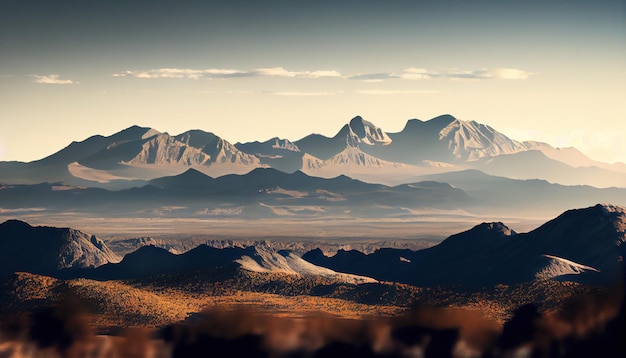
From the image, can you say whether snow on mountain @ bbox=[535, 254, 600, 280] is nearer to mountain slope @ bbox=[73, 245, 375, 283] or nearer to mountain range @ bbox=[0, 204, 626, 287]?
mountain range @ bbox=[0, 204, 626, 287]

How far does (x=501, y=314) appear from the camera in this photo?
11544cm

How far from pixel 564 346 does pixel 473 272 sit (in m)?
93.5

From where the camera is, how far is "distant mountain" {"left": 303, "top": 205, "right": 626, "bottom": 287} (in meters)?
143

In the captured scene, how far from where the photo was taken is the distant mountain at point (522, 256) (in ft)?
469

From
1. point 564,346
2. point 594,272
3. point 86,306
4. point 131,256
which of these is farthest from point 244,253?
point 564,346

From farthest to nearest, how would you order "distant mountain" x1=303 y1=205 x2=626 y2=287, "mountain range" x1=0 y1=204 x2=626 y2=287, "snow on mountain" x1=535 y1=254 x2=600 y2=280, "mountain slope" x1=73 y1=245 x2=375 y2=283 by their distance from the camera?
"mountain slope" x1=73 y1=245 x2=375 y2=283 < "mountain range" x1=0 y1=204 x2=626 y2=287 < "distant mountain" x1=303 y1=205 x2=626 y2=287 < "snow on mountain" x1=535 y1=254 x2=600 y2=280

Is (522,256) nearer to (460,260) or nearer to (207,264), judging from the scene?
(460,260)

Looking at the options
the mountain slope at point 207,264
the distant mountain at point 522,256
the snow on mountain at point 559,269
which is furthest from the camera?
the mountain slope at point 207,264

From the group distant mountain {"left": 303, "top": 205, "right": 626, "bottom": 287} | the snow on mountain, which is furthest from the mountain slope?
the snow on mountain

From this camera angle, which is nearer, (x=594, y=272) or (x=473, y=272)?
(x=594, y=272)

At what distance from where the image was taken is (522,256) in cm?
15700

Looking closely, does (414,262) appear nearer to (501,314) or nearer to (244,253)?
(244,253)

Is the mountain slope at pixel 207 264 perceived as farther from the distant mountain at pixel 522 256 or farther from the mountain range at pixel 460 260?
the distant mountain at pixel 522 256

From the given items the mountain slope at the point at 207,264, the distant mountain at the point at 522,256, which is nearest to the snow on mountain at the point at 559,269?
the distant mountain at the point at 522,256
